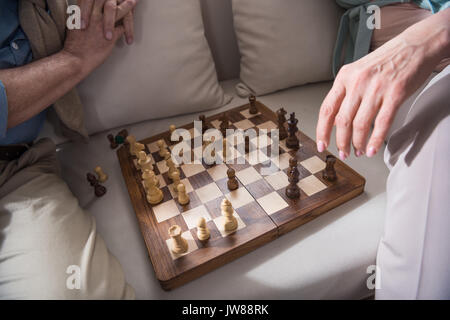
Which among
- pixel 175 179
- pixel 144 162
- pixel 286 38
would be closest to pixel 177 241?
pixel 175 179

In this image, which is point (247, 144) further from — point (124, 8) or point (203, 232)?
point (124, 8)

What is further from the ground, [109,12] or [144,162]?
[109,12]

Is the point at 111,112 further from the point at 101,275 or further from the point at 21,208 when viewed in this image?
the point at 101,275

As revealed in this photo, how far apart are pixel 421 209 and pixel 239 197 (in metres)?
0.47

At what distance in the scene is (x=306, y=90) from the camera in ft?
4.48

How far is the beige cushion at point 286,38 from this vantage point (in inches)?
46.9

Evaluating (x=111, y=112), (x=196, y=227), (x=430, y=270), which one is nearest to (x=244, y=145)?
(x=196, y=227)

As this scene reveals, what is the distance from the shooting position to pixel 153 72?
117cm

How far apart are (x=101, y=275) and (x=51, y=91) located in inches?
23.5

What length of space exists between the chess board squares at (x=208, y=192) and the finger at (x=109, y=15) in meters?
0.61

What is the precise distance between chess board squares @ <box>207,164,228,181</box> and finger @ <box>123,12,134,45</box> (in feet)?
1.84

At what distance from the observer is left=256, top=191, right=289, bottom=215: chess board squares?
854 mm

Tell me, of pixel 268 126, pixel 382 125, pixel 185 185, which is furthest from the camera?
pixel 268 126

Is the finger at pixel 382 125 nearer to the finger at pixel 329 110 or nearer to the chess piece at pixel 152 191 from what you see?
the finger at pixel 329 110
